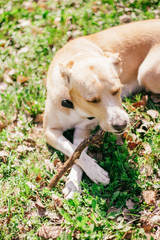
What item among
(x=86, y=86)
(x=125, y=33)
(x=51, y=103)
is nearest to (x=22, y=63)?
(x=51, y=103)

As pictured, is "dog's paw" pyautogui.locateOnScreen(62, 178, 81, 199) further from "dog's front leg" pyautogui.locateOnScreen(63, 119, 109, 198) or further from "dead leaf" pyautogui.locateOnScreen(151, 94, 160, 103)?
"dead leaf" pyautogui.locateOnScreen(151, 94, 160, 103)

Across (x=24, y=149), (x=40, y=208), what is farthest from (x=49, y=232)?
(x=24, y=149)

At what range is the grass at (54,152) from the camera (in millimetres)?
2566

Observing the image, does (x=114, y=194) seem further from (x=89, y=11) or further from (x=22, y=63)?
(x=89, y=11)

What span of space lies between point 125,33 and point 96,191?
217 cm

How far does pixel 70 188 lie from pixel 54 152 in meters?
0.57

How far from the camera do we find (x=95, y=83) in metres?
2.62

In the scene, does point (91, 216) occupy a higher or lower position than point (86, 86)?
lower

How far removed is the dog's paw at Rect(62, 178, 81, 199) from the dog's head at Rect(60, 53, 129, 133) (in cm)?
70

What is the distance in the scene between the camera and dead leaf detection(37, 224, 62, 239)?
8.24ft

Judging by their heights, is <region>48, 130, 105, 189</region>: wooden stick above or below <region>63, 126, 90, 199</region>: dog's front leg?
above

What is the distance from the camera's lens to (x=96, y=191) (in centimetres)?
277

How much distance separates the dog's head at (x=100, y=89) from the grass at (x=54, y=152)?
1.76 feet

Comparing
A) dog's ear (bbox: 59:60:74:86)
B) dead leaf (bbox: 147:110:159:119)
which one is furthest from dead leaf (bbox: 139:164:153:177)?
dog's ear (bbox: 59:60:74:86)
